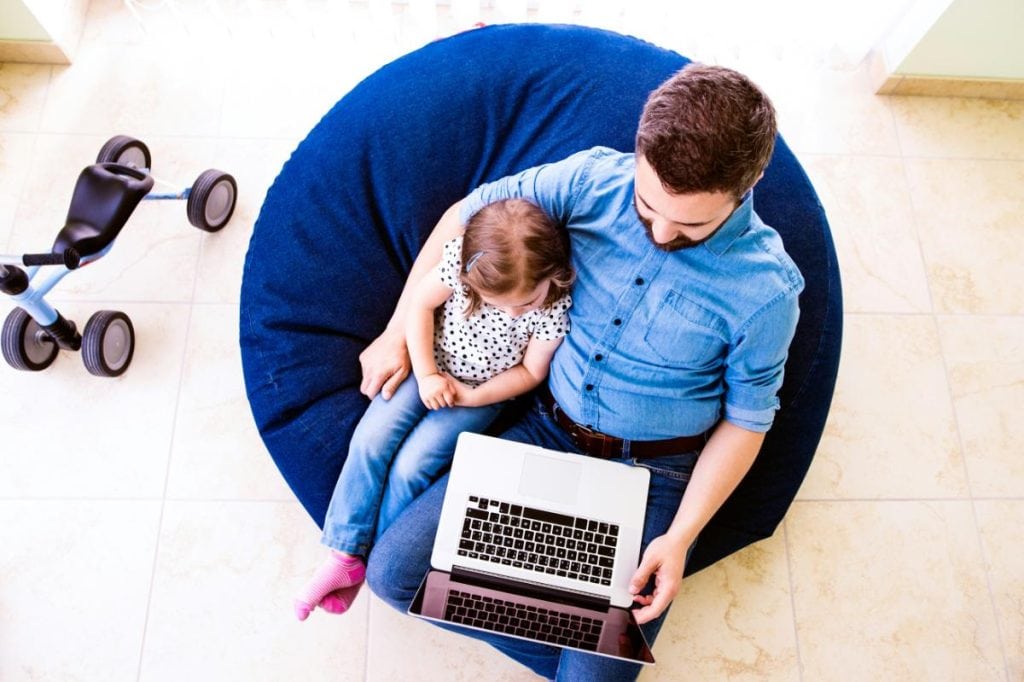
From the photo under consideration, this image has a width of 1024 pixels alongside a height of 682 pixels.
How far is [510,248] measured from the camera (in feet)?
4.14

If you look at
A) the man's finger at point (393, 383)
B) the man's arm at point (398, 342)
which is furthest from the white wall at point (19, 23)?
the man's finger at point (393, 383)

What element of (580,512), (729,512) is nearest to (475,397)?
(580,512)

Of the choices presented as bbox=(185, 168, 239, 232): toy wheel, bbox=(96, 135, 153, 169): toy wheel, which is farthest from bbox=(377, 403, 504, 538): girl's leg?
bbox=(96, 135, 153, 169): toy wheel

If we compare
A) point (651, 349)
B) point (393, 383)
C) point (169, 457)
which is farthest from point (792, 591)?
point (169, 457)

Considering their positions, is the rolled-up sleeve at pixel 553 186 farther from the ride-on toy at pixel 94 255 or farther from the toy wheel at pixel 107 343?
the toy wheel at pixel 107 343

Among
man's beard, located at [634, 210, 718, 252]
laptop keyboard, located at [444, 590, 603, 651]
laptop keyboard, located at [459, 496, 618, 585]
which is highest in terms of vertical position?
man's beard, located at [634, 210, 718, 252]

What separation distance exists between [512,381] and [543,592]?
40 centimetres

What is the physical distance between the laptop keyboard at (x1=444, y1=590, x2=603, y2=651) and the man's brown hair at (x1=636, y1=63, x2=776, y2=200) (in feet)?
2.72

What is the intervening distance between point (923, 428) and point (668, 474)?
0.93m

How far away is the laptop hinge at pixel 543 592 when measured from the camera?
59.6 inches

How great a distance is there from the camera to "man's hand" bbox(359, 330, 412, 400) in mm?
1632

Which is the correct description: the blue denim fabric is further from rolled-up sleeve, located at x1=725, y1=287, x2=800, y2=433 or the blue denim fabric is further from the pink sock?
rolled-up sleeve, located at x1=725, y1=287, x2=800, y2=433

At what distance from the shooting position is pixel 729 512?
5.81 feet

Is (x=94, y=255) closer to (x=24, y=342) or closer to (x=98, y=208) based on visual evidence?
(x=98, y=208)
